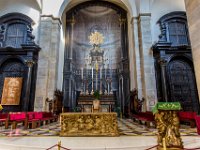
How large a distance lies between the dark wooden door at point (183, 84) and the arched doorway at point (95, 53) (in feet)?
10.6

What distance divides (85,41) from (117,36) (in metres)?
3.38

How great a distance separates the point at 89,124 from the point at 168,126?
2.50 metres

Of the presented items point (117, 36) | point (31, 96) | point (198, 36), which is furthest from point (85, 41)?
point (198, 36)

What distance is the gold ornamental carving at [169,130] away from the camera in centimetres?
278

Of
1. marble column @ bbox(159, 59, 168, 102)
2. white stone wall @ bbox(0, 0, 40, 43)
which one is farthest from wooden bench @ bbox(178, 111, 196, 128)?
white stone wall @ bbox(0, 0, 40, 43)

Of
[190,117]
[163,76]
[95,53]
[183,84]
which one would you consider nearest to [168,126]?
[190,117]

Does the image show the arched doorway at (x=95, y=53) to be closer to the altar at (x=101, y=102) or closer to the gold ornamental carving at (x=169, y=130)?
the altar at (x=101, y=102)

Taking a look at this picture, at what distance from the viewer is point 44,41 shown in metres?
10.6

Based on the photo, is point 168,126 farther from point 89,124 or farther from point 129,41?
point 129,41

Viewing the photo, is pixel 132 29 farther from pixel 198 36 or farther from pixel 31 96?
pixel 31 96

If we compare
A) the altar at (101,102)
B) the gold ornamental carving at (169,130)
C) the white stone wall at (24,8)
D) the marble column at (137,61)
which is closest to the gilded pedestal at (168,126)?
the gold ornamental carving at (169,130)

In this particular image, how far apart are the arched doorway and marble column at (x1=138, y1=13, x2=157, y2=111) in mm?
2319

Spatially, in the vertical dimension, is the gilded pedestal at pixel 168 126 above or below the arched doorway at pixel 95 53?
below

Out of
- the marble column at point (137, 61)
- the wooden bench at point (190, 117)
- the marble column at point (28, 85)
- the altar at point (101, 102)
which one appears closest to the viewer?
the wooden bench at point (190, 117)
